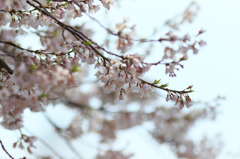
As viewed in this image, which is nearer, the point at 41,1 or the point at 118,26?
the point at 118,26

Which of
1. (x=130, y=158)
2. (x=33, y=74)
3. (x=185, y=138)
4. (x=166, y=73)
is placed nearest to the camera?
(x=33, y=74)

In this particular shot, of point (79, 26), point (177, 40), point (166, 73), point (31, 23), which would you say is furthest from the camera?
point (79, 26)

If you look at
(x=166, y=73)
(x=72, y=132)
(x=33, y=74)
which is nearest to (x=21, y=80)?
(x=33, y=74)

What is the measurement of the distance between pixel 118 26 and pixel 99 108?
142 inches

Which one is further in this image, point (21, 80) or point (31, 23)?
point (31, 23)

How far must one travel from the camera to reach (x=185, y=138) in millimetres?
6535

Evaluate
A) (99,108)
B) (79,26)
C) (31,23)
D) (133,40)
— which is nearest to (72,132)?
(99,108)

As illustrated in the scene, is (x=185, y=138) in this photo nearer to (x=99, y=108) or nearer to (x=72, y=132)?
(x=99, y=108)

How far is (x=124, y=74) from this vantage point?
1.74 metres

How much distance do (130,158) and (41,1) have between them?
300 cm

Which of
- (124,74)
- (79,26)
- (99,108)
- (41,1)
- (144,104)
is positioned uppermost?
(144,104)

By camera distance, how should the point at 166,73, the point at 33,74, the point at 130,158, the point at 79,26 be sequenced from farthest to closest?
the point at 130,158 → the point at 79,26 → the point at 166,73 → the point at 33,74

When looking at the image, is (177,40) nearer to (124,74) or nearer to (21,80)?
(124,74)

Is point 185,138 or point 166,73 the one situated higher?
point 185,138
